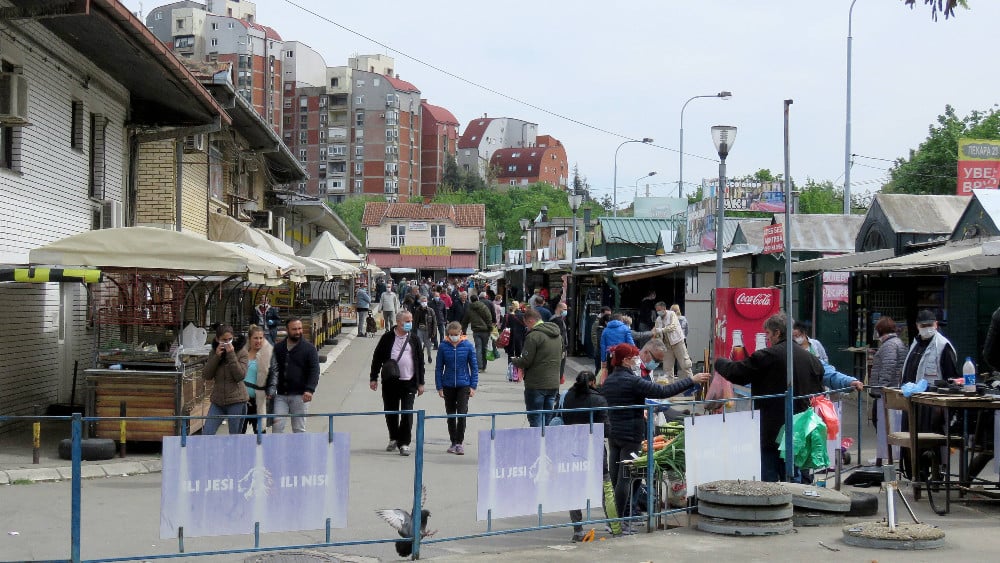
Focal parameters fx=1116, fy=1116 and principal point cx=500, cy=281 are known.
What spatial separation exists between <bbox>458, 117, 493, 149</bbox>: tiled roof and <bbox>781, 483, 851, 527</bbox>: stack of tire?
157205 millimetres

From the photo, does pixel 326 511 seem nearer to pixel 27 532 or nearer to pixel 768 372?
pixel 27 532

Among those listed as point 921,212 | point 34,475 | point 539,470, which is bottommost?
point 34,475

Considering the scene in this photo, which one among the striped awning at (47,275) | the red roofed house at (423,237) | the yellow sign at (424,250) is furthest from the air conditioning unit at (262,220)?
the yellow sign at (424,250)

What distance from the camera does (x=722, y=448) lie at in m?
9.04

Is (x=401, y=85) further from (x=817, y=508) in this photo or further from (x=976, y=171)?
(x=817, y=508)

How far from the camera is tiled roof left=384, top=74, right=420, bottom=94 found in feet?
443

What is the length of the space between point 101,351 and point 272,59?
387ft

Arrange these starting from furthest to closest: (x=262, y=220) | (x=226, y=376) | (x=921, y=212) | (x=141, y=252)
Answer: (x=262, y=220) → (x=921, y=212) → (x=141, y=252) → (x=226, y=376)

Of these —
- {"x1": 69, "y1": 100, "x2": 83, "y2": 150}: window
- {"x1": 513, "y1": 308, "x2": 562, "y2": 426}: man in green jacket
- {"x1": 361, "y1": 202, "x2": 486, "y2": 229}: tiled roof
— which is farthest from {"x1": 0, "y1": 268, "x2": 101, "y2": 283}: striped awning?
{"x1": 361, "y1": 202, "x2": 486, "y2": 229}: tiled roof

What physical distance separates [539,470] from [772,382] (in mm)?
2717

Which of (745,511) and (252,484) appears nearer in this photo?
(252,484)

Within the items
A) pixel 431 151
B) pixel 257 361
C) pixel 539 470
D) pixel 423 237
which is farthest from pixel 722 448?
pixel 431 151

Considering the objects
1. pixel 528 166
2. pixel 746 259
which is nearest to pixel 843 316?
pixel 746 259

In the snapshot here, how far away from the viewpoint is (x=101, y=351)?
13117 millimetres
